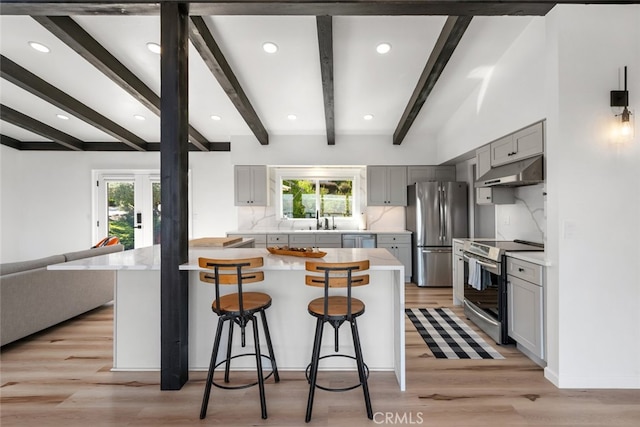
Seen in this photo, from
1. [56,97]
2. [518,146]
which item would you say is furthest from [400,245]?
[56,97]

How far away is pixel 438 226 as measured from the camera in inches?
187

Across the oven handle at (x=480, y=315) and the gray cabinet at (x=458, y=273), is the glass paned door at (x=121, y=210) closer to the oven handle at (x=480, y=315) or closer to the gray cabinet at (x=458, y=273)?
the gray cabinet at (x=458, y=273)

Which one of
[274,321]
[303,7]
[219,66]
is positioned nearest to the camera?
[303,7]

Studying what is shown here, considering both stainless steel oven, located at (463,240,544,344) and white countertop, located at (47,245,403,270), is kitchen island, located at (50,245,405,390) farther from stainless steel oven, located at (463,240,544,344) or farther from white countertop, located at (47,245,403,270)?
stainless steel oven, located at (463,240,544,344)

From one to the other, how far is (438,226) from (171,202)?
156 inches

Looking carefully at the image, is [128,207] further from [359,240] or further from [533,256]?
[533,256]

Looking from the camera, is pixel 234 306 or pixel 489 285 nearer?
pixel 234 306

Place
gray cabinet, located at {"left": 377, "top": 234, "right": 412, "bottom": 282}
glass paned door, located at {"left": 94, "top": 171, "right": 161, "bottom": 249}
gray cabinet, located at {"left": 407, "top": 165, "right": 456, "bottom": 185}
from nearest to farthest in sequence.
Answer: gray cabinet, located at {"left": 377, "top": 234, "right": 412, "bottom": 282} < gray cabinet, located at {"left": 407, "top": 165, "right": 456, "bottom": 185} < glass paned door, located at {"left": 94, "top": 171, "right": 161, "bottom": 249}

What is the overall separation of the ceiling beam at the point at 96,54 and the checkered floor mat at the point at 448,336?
4189 mm

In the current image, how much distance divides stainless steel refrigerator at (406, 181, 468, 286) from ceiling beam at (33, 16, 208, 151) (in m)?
4.07

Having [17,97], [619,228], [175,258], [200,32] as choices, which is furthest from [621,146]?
[17,97]

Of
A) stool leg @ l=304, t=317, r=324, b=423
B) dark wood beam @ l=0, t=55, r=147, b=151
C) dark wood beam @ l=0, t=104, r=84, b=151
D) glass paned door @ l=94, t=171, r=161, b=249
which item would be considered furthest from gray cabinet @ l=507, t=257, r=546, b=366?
dark wood beam @ l=0, t=104, r=84, b=151

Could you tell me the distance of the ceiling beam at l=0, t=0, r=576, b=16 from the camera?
6.77 ft

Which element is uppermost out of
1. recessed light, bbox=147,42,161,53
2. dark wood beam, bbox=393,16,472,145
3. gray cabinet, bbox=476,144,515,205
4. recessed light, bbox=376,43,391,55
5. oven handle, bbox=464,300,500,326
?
recessed light, bbox=147,42,161,53
